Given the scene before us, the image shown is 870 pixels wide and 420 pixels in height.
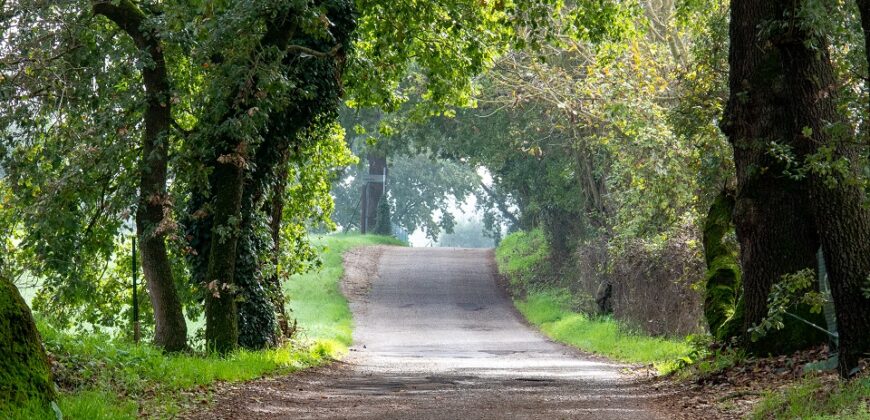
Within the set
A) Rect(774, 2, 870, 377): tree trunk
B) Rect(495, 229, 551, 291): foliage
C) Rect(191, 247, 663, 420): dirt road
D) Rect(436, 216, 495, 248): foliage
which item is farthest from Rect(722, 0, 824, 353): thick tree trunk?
Rect(436, 216, 495, 248): foliage

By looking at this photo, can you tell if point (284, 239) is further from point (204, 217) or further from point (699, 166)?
point (699, 166)

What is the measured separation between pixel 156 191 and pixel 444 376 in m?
5.76

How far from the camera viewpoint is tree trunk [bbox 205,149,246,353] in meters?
16.8

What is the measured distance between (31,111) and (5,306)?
8.97 m

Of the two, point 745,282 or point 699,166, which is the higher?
point 699,166

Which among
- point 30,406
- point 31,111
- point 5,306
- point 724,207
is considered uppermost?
point 31,111

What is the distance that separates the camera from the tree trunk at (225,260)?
1681cm

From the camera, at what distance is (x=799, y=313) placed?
1370 cm

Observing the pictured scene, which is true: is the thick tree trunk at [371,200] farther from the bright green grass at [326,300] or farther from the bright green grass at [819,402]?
the bright green grass at [819,402]

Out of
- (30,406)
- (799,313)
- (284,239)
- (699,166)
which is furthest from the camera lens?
(284,239)

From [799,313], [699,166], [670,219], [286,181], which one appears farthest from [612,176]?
[799,313]

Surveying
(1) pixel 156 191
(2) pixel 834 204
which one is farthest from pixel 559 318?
(2) pixel 834 204

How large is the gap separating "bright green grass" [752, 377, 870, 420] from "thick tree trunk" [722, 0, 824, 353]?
3.02 meters

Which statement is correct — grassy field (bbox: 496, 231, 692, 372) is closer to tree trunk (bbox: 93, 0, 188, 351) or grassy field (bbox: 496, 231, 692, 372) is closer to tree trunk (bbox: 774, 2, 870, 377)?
tree trunk (bbox: 774, 2, 870, 377)
